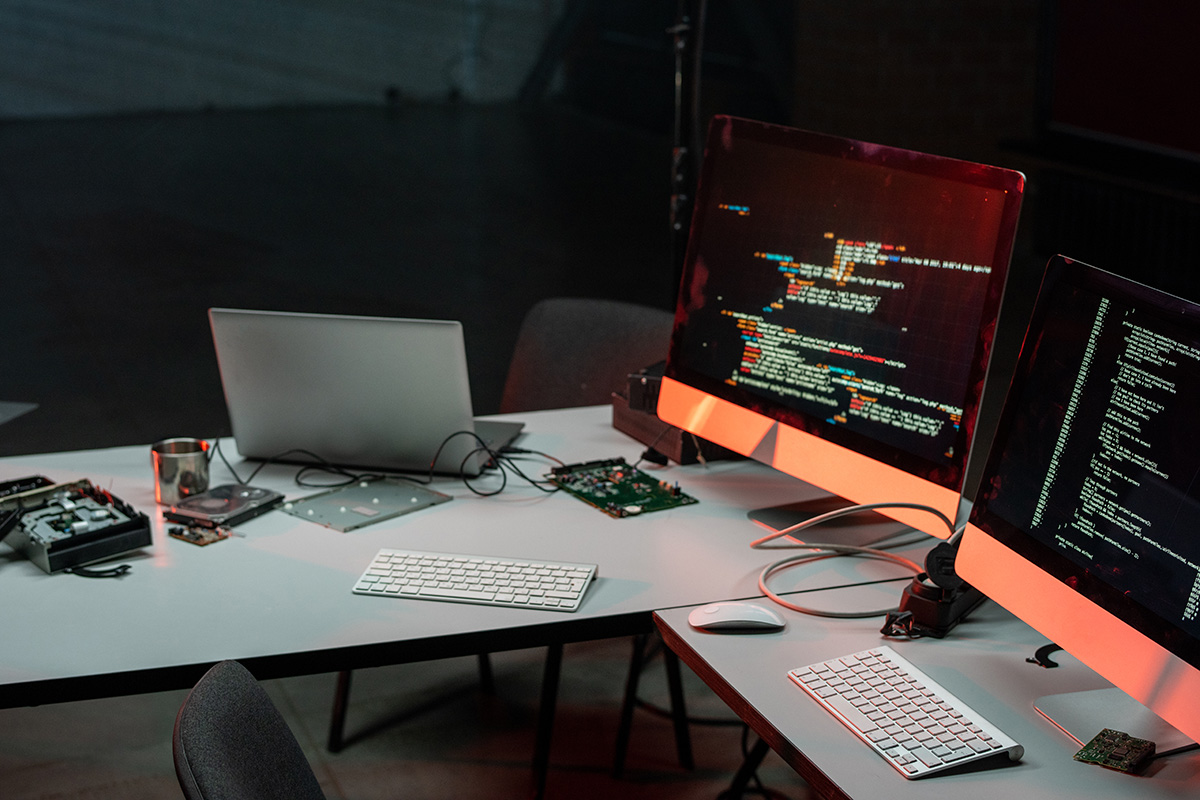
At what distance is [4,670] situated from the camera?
4.16 ft

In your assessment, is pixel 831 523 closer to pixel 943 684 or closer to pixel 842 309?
pixel 842 309

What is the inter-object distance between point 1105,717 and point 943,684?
0.16 m

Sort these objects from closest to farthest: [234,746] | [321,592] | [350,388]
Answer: [234,746]
[321,592]
[350,388]

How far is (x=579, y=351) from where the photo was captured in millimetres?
2445

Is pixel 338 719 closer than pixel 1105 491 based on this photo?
No

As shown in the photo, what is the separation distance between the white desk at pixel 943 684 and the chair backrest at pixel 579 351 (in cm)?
104

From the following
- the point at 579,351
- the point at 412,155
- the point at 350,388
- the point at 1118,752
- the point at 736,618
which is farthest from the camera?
the point at 412,155

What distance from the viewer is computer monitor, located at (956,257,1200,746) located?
105 cm

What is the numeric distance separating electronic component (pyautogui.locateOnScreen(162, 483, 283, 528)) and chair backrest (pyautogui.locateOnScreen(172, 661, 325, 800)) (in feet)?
2.24

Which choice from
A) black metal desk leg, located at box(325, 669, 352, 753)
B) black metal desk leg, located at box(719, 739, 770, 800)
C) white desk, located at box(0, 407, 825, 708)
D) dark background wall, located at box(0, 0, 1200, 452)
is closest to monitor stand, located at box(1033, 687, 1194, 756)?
white desk, located at box(0, 407, 825, 708)

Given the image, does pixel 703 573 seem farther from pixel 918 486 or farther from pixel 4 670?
pixel 4 670

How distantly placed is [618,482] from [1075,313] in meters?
0.83

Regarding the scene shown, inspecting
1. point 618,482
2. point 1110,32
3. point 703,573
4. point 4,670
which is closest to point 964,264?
point 703,573

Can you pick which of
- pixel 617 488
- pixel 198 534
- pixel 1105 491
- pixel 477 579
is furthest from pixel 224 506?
pixel 1105 491
